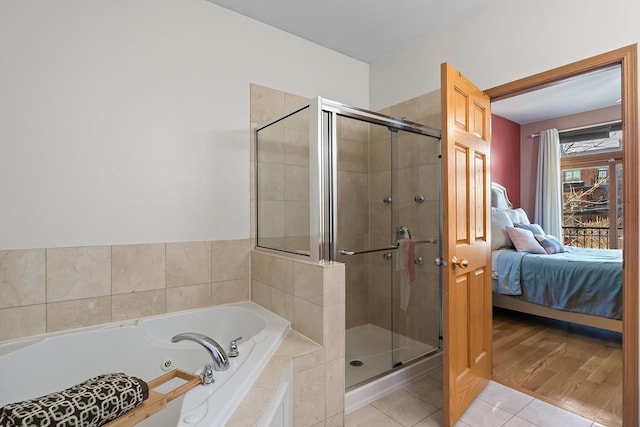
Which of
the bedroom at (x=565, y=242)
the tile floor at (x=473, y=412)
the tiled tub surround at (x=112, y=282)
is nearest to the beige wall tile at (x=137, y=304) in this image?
the tiled tub surround at (x=112, y=282)

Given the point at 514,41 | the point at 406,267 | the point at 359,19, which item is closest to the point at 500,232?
the point at 406,267

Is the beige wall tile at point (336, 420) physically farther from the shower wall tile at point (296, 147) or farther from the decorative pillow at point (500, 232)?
the decorative pillow at point (500, 232)

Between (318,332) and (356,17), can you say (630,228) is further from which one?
(356,17)

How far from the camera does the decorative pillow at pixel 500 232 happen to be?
12.0 feet

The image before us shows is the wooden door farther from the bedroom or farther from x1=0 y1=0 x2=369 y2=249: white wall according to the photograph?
x1=0 y1=0 x2=369 y2=249: white wall

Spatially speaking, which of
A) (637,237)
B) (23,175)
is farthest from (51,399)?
(637,237)

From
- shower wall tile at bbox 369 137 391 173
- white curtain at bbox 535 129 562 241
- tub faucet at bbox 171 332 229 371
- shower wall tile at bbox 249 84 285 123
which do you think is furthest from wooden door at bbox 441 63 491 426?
white curtain at bbox 535 129 562 241

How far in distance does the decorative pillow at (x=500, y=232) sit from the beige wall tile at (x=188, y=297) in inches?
125

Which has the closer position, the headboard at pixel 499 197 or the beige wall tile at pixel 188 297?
the beige wall tile at pixel 188 297

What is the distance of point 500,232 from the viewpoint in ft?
12.1

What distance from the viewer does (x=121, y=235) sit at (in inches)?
74.9

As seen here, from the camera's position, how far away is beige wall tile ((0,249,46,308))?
161 centimetres

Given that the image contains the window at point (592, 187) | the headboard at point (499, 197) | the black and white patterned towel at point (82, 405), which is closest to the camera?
the black and white patterned towel at point (82, 405)

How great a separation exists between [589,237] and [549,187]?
952 millimetres
